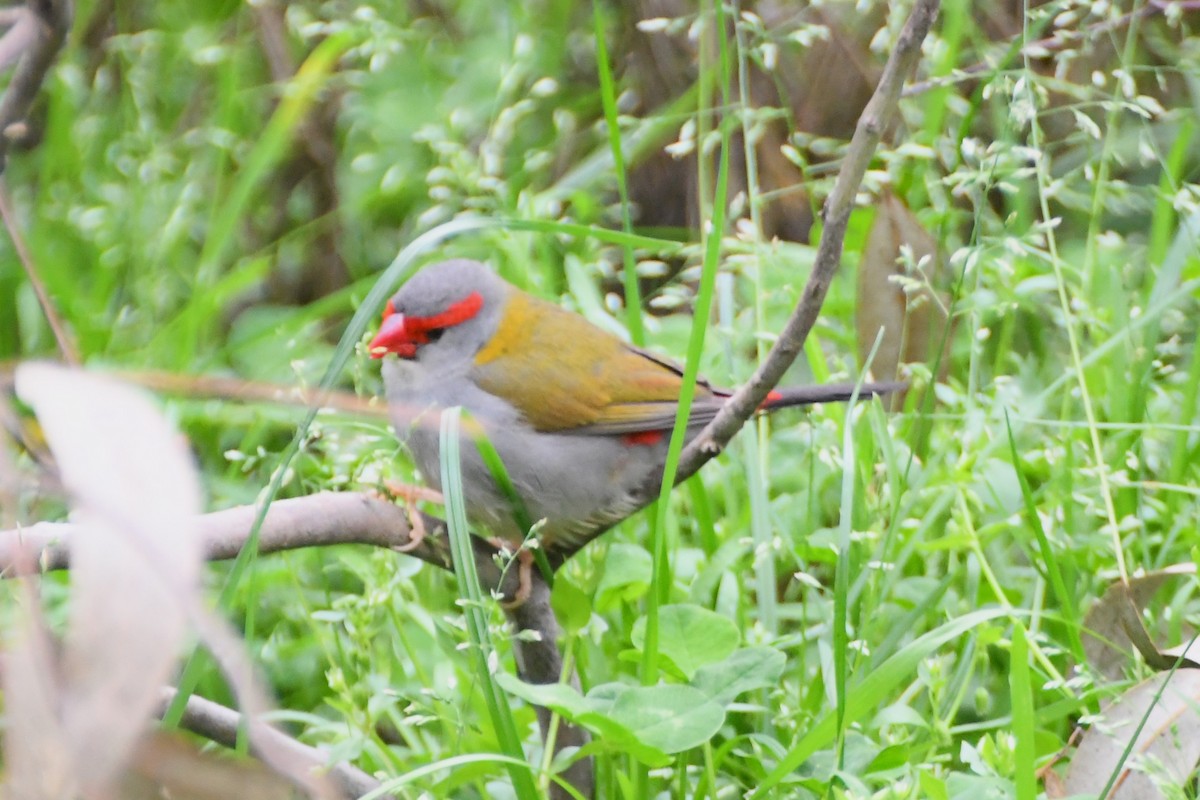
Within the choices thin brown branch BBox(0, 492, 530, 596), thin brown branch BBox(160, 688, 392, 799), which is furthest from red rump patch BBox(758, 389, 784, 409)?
thin brown branch BBox(160, 688, 392, 799)

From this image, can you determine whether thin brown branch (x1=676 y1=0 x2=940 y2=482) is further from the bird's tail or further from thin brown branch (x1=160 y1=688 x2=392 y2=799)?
thin brown branch (x1=160 y1=688 x2=392 y2=799)

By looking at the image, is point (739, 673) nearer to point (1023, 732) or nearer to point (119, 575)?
point (1023, 732)

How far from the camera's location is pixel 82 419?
703 mm

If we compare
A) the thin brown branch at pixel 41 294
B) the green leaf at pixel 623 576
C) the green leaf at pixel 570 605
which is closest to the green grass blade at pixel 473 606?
the green leaf at pixel 570 605

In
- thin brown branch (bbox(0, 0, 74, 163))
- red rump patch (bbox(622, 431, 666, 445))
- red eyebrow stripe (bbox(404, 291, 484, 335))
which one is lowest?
red rump patch (bbox(622, 431, 666, 445))

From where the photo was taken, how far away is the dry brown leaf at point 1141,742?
205 cm

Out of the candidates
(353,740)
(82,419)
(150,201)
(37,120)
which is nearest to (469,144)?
(150,201)

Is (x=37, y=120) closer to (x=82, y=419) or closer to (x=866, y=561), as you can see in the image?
(x=866, y=561)

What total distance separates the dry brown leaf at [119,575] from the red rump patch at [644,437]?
2310 mm

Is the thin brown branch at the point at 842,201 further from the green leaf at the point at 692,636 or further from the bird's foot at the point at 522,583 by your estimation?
the bird's foot at the point at 522,583

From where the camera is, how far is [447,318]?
3047mm

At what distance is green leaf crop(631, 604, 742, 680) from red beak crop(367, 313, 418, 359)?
3.10 ft

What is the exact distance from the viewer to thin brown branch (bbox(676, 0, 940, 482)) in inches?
66.2

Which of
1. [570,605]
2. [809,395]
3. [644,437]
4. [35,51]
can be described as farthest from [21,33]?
[809,395]
